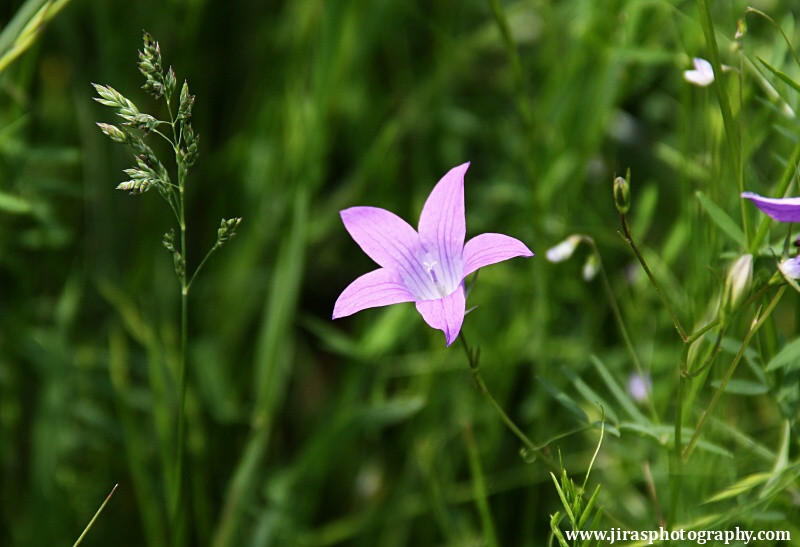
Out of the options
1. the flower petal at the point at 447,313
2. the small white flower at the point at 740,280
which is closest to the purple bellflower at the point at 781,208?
the small white flower at the point at 740,280

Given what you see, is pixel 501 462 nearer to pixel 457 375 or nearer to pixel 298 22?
pixel 457 375

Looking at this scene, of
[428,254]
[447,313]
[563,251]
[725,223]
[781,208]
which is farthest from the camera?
[563,251]

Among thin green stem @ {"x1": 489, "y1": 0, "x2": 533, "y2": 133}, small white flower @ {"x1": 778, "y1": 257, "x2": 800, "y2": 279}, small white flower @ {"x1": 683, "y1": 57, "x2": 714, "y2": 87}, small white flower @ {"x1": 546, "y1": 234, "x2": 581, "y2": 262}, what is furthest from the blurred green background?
small white flower @ {"x1": 778, "y1": 257, "x2": 800, "y2": 279}

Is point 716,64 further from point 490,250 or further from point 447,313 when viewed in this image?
point 447,313

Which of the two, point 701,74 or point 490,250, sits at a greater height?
point 701,74

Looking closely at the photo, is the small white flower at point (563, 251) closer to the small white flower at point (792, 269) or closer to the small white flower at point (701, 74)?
the small white flower at point (701, 74)

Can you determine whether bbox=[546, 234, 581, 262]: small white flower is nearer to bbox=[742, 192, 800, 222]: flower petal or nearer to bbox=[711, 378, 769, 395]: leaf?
bbox=[711, 378, 769, 395]: leaf

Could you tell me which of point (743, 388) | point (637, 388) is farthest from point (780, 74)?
point (637, 388)
